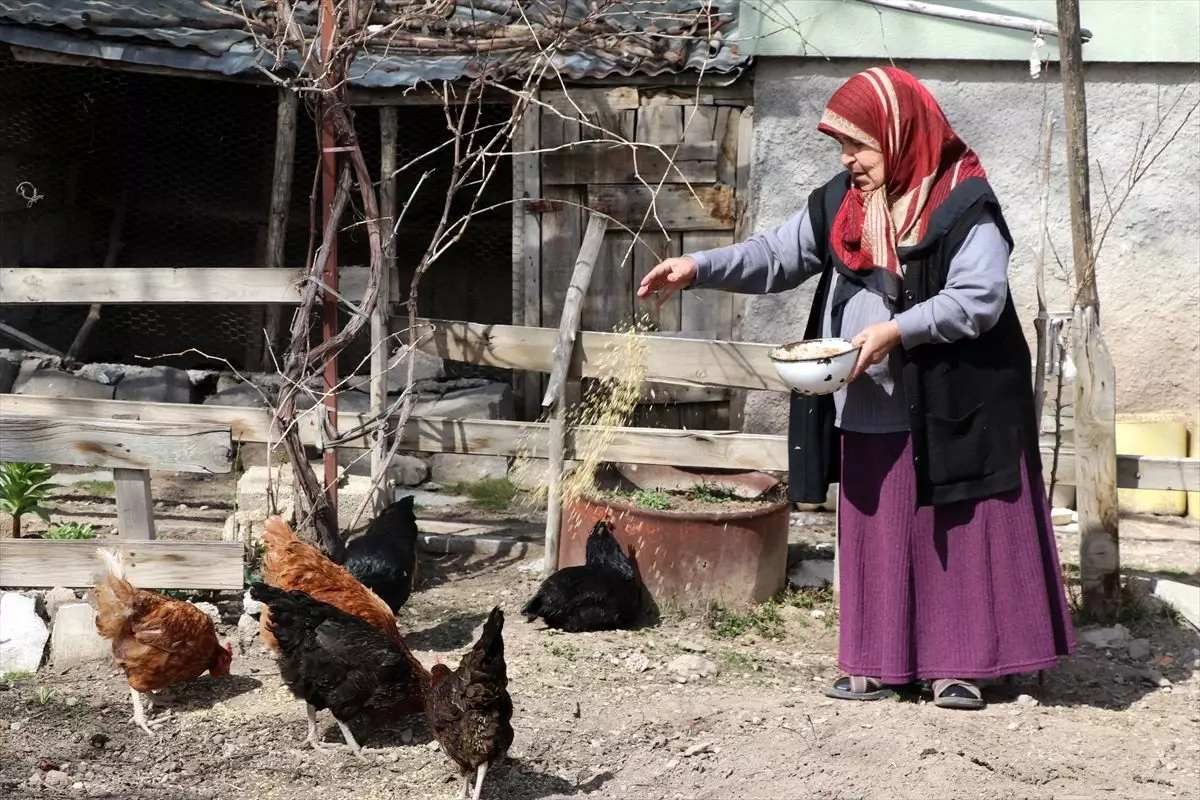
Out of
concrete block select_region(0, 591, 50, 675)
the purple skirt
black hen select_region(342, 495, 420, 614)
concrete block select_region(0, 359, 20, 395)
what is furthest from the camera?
concrete block select_region(0, 359, 20, 395)

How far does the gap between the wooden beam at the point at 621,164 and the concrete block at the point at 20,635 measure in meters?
4.51

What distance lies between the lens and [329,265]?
582 centimetres

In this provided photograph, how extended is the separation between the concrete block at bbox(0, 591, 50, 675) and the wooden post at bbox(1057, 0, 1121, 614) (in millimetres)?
4466

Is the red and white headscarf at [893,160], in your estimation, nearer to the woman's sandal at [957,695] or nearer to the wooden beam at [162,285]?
the woman's sandal at [957,695]

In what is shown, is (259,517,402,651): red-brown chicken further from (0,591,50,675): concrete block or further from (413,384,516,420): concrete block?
(413,384,516,420): concrete block

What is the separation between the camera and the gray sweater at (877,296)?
411cm

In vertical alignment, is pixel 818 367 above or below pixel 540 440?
above

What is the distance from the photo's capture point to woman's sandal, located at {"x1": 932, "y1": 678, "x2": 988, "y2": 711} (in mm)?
4570

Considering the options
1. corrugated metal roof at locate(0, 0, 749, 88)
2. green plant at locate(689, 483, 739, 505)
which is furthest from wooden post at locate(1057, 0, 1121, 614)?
corrugated metal roof at locate(0, 0, 749, 88)

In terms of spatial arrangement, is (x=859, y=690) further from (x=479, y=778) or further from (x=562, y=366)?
(x=562, y=366)

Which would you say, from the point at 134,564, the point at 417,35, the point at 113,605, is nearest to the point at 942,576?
the point at 113,605

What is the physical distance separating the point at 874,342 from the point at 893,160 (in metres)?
0.64

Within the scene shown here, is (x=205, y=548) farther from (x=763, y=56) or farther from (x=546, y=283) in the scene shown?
(x=763, y=56)

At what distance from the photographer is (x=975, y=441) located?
171 inches
